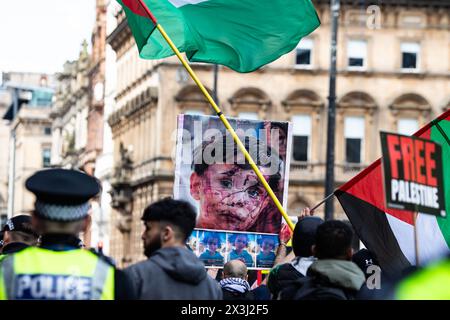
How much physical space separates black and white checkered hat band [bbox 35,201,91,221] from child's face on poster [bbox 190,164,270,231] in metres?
5.76

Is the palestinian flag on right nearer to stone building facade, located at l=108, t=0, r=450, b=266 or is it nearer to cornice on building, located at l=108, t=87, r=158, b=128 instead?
Result: stone building facade, located at l=108, t=0, r=450, b=266

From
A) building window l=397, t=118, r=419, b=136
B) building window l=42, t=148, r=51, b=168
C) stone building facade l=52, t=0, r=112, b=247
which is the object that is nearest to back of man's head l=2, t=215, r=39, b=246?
building window l=397, t=118, r=419, b=136

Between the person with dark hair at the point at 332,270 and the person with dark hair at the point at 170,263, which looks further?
the person with dark hair at the point at 332,270

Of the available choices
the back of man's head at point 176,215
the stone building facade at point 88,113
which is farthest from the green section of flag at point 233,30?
the stone building facade at point 88,113

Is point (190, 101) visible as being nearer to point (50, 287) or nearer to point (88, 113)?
point (88, 113)

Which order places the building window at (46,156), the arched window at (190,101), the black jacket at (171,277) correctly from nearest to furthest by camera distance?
the black jacket at (171,277) < the arched window at (190,101) < the building window at (46,156)

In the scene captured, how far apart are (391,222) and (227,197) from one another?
2514 mm

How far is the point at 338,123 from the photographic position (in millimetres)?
56438

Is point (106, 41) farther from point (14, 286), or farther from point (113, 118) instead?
point (14, 286)

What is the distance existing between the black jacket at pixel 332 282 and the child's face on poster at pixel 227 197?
15.6ft

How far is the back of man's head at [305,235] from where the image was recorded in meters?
8.72

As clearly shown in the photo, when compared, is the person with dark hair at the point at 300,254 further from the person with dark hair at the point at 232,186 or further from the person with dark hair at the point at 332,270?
the person with dark hair at the point at 232,186

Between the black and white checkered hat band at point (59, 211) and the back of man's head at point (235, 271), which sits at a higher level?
the black and white checkered hat band at point (59, 211)
